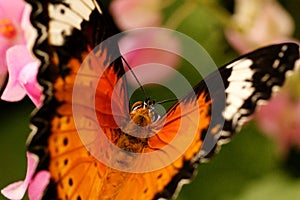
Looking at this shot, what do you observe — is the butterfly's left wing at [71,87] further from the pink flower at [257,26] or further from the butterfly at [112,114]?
the pink flower at [257,26]

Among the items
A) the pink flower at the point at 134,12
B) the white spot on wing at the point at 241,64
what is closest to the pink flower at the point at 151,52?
the pink flower at the point at 134,12

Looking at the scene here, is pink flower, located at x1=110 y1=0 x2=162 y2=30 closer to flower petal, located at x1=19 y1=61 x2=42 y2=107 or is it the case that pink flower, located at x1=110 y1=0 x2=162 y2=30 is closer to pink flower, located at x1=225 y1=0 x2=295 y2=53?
pink flower, located at x1=225 y1=0 x2=295 y2=53

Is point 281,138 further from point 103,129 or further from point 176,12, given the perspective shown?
point 103,129

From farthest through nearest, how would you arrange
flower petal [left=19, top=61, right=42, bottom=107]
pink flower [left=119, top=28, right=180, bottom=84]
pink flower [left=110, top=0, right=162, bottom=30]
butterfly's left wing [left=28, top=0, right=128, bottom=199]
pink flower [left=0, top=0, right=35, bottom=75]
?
pink flower [left=110, top=0, right=162, bottom=30] → pink flower [left=119, top=28, right=180, bottom=84] → pink flower [left=0, top=0, right=35, bottom=75] → flower petal [left=19, top=61, right=42, bottom=107] → butterfly's left wing [left=28, top=0, right=128, bottom=199]

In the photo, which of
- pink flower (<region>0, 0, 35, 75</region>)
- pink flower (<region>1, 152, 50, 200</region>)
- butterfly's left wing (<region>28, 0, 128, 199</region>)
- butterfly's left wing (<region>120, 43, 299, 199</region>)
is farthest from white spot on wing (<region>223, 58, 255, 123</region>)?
pink flower (<region>0, 0, 35, 75</region>)

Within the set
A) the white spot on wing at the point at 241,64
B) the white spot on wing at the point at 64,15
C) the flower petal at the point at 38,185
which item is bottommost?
the flower petal at the point at 38,185
